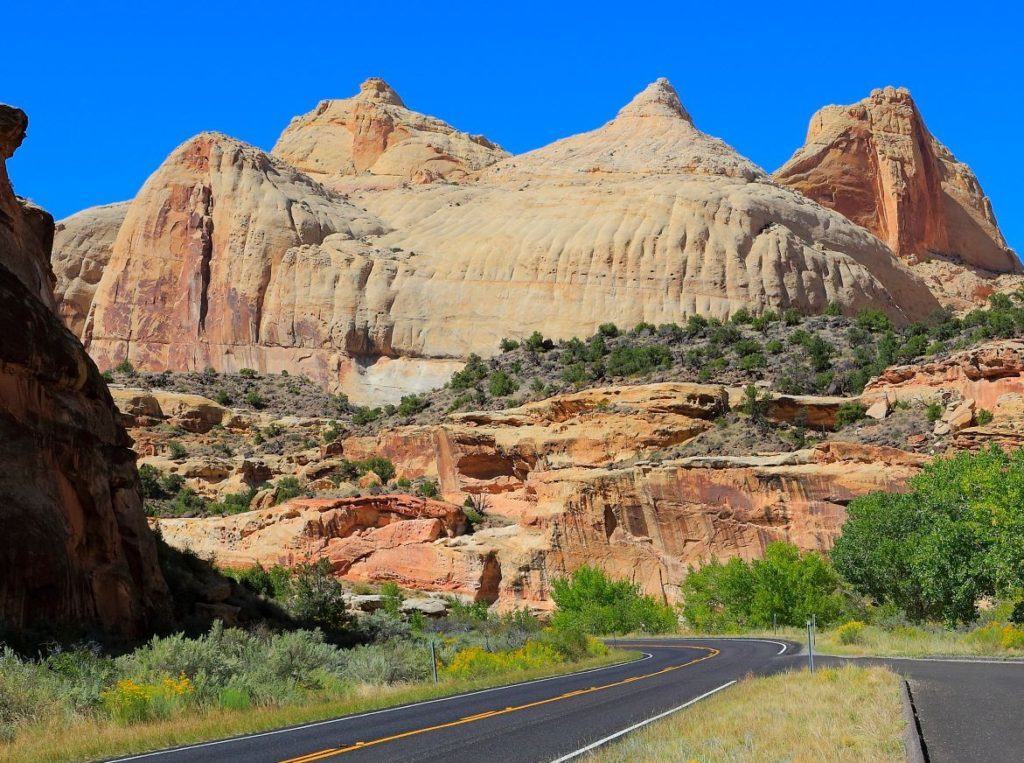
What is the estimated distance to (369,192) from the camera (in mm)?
128375

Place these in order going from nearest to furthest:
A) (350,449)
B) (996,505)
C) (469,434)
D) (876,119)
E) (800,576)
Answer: (996,505), (800,576), (469,434), (350,449), (876,119)

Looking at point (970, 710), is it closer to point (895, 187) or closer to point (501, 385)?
point (501, 385)

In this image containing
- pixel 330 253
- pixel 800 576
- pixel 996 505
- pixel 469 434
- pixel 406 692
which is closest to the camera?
pixel 406 692

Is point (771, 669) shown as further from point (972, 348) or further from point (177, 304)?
point (177, 304)

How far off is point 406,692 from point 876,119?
449 ft

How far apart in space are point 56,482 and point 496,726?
547 inches

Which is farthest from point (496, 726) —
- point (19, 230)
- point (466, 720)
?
point (19, 230)

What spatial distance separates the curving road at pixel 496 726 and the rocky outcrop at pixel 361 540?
34283 millimetres

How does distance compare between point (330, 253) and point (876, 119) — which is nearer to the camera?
point (330, 253)

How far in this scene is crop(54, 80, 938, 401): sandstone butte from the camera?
97.0 meters

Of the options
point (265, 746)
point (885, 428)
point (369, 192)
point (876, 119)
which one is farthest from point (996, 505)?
point (876, 119)

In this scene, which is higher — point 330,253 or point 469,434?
point 330,253

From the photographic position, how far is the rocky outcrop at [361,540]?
5738 cm

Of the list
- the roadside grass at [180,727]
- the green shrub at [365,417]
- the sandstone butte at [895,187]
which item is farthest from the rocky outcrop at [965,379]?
the sandstone butte at [895,187]
